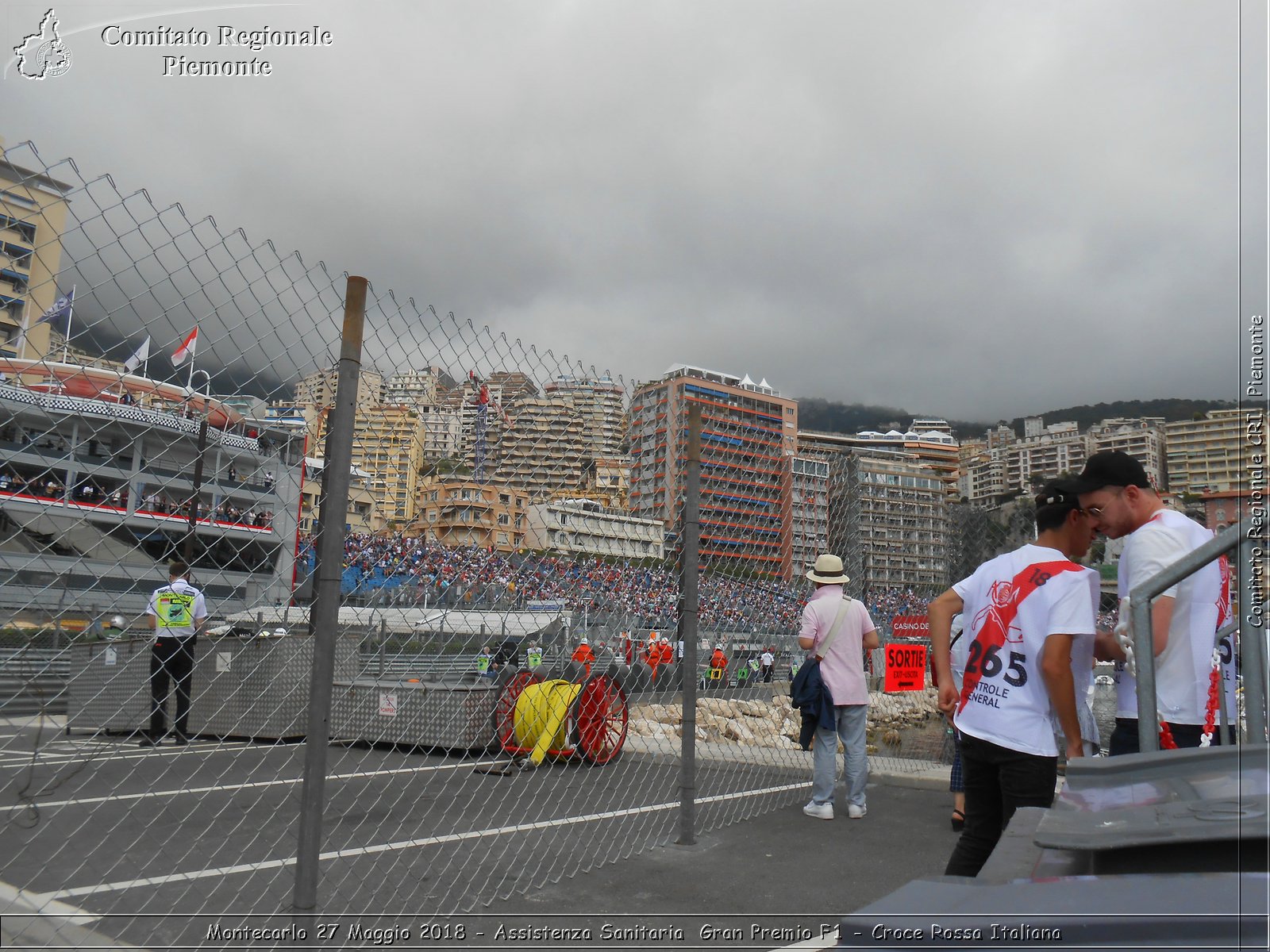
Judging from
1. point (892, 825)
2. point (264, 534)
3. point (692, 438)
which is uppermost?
point (692, 438)

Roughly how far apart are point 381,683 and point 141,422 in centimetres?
565

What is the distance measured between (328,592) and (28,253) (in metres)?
1.32

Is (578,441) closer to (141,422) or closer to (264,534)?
(264,534)

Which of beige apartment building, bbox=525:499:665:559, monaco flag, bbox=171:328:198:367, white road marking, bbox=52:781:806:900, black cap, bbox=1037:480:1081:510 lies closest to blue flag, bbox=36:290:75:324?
monaco flag, bbox=171:328:198:367

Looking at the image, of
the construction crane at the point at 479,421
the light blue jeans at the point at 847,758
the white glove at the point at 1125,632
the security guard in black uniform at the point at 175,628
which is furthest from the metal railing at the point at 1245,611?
the light blue jeans at the point at 847,758

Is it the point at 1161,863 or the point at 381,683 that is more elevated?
the point at 1161,863

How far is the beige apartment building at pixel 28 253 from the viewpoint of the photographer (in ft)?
6.66

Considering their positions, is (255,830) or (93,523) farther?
(255,830)

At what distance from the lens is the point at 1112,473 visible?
126 inches

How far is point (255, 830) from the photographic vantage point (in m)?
4.79

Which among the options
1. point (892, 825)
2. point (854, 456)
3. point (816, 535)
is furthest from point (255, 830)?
point (854, 456)

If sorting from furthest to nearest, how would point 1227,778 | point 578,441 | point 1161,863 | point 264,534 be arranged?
1. point 578,441
2. point 264,534
3. point 1227,778
4. point 1161,863

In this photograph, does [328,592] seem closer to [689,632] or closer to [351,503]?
[351,503]

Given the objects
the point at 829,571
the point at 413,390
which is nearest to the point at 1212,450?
the point at 829,571
